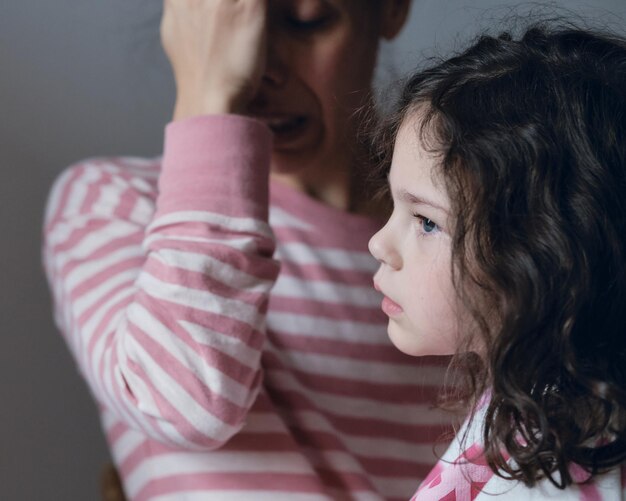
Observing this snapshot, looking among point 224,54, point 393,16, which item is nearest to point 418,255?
point 224,54

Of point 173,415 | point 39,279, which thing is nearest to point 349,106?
point 173,415

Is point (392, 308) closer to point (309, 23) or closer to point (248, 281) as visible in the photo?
point (248, 281)

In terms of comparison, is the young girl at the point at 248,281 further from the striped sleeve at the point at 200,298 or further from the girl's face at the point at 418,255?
the girl's face at the point at 418,255

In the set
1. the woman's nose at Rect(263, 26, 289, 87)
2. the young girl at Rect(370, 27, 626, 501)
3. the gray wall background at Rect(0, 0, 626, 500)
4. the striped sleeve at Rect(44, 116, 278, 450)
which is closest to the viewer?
the young girl at Rect(370, 27, 626, 501)

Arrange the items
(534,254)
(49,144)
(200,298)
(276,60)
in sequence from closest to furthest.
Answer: (534,254), (200,298), (276,60), (49,144)

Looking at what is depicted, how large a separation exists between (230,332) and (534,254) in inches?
10.2

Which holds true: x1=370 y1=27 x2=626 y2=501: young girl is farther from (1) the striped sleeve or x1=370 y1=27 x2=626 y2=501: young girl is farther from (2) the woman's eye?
(2) the woman's eye

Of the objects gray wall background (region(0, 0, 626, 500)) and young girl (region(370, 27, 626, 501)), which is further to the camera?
gray wall background (region(0, 0, 626, 500))

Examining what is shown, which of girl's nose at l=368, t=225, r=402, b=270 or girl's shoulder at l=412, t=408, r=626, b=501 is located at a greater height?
girl's nose at l=368, t=225, r=402, b=270

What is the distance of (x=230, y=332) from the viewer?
2.15 ft

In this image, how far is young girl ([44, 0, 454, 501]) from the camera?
0.66m

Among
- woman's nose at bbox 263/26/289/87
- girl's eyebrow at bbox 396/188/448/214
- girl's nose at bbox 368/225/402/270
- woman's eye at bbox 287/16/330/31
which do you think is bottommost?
girl's nose at bbox 368/225/402/270

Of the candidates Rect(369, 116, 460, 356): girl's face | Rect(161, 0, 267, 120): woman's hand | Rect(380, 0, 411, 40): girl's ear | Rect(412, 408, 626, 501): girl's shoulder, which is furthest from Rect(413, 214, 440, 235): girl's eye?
Rect(380, 0, 411, 40): girl's ear

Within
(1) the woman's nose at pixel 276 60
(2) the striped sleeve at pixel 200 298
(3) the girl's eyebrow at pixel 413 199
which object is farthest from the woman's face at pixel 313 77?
(3) the girl's eyebrow at pixel 413 199
